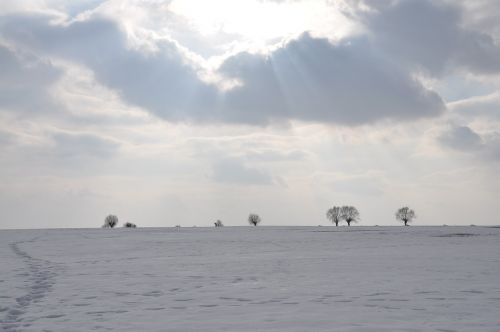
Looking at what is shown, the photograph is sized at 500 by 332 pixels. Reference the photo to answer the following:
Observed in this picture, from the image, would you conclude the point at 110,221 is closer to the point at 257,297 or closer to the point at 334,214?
the point at 334,214

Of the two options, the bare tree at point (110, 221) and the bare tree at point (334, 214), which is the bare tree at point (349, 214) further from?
the bare tree at point (110, 221)

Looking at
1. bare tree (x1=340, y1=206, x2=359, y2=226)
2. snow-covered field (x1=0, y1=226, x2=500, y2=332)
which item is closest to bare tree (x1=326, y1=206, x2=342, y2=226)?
bare tree (x1=340, y1=206, x2=359, y2=226)

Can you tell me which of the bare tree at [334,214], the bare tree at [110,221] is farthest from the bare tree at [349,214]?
the bare tree at [110,221]

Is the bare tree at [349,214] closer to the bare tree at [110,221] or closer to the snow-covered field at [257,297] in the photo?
the bare tree at [110,221]

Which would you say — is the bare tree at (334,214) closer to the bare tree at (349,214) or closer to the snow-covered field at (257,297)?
the bare tree at (349,214)

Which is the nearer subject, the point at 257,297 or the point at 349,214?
the point at 257,297

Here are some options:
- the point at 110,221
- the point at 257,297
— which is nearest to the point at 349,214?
the point at 110,221

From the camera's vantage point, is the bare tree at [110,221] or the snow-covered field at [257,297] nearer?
the snow-covered field at [257,297]

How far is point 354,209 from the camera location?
532ft

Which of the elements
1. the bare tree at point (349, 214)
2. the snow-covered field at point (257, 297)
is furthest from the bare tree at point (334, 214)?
the snow-covered field at point (257, 297)

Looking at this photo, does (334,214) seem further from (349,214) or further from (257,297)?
(257,297)

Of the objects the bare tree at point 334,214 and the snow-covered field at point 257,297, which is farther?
the bare tree at point 334,214

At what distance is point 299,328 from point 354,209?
15683cm

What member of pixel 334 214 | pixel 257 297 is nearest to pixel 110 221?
pixel 334 214
